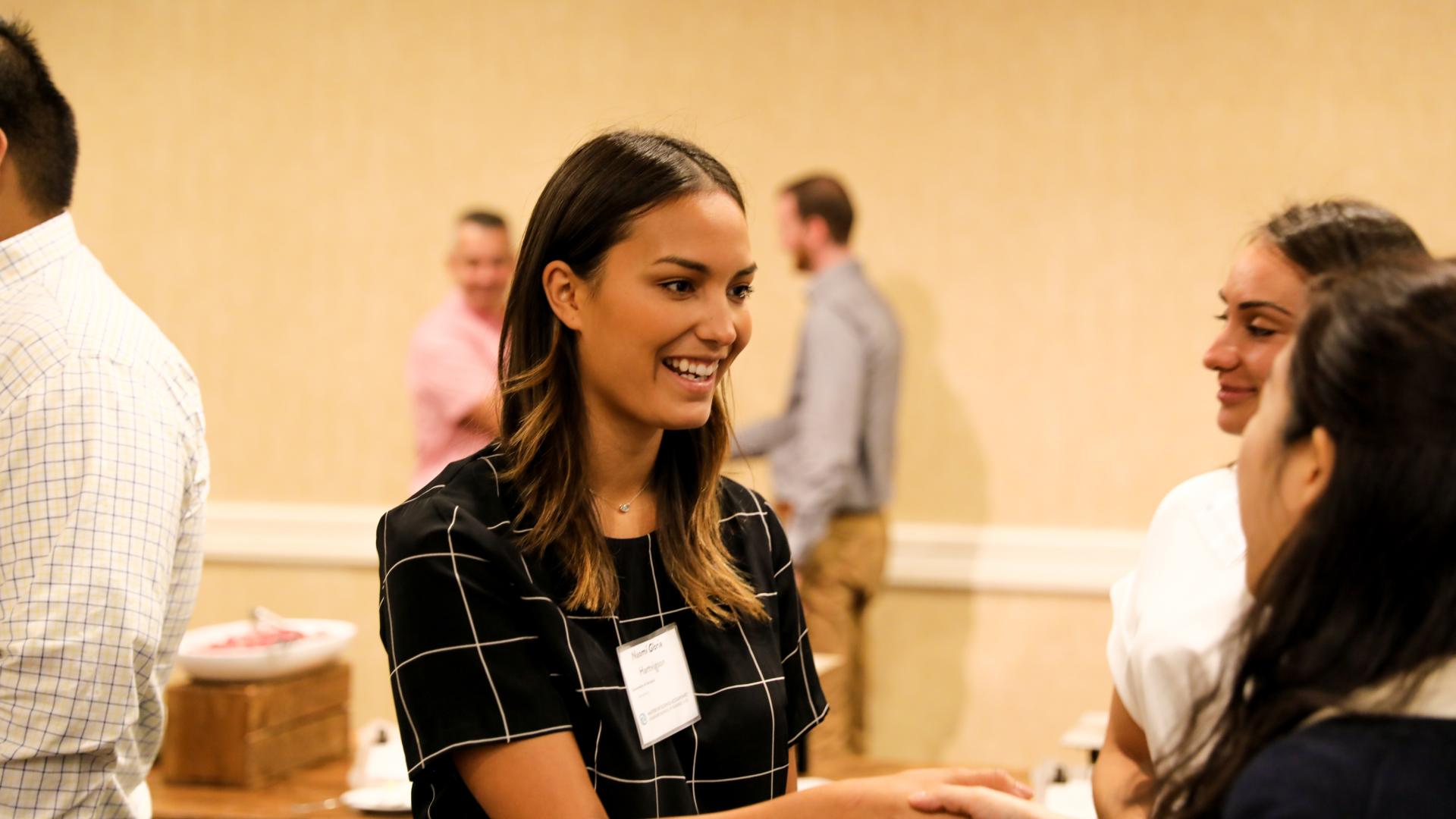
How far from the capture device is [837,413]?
4.07 metres

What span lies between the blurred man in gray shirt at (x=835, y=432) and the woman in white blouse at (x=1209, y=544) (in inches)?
94.4

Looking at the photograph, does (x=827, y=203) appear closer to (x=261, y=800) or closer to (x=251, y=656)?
(x=251, y=656)

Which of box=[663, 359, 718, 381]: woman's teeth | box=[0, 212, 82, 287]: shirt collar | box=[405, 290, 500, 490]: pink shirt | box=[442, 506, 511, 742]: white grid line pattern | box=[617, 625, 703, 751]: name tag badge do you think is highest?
box=[0, 212, 82, 287]: shirt collar

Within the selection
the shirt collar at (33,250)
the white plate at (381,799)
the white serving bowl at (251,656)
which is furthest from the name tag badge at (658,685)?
the white serving bowl at (251,656)

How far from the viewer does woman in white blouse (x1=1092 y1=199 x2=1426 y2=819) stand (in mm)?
1425

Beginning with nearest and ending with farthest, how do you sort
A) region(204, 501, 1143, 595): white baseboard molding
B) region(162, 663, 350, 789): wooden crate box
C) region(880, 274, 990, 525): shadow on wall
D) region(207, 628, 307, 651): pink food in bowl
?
1. region(162, 663, 350, 789): wooden crate box
2. region(207, 628, 307, 651): pink food in bowl
3. region(204, 501, 1143, 595): white baseboard molding
4. region(880, 274, 990, 525): shadow on wall

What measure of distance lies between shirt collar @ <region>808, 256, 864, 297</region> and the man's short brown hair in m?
0.08

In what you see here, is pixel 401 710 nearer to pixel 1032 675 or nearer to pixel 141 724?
pixel 141 724

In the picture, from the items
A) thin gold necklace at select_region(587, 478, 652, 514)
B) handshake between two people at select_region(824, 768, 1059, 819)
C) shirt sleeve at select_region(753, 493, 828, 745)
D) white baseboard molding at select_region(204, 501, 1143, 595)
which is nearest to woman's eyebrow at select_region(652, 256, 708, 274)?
thin gold necklace at select_region(587, 478, 652, 514)

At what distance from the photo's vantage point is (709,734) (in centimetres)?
147

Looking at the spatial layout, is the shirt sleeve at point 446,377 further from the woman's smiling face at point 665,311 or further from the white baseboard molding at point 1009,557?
the woman's smiling face at point 665,311

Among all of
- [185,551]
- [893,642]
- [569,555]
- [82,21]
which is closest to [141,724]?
[185,551]

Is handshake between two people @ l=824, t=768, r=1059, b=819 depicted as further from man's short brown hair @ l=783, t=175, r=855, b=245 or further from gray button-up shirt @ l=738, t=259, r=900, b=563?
man's short brown hair @ l=783, t=175, r=855, b=245

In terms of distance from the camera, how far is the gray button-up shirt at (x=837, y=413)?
4.07m
